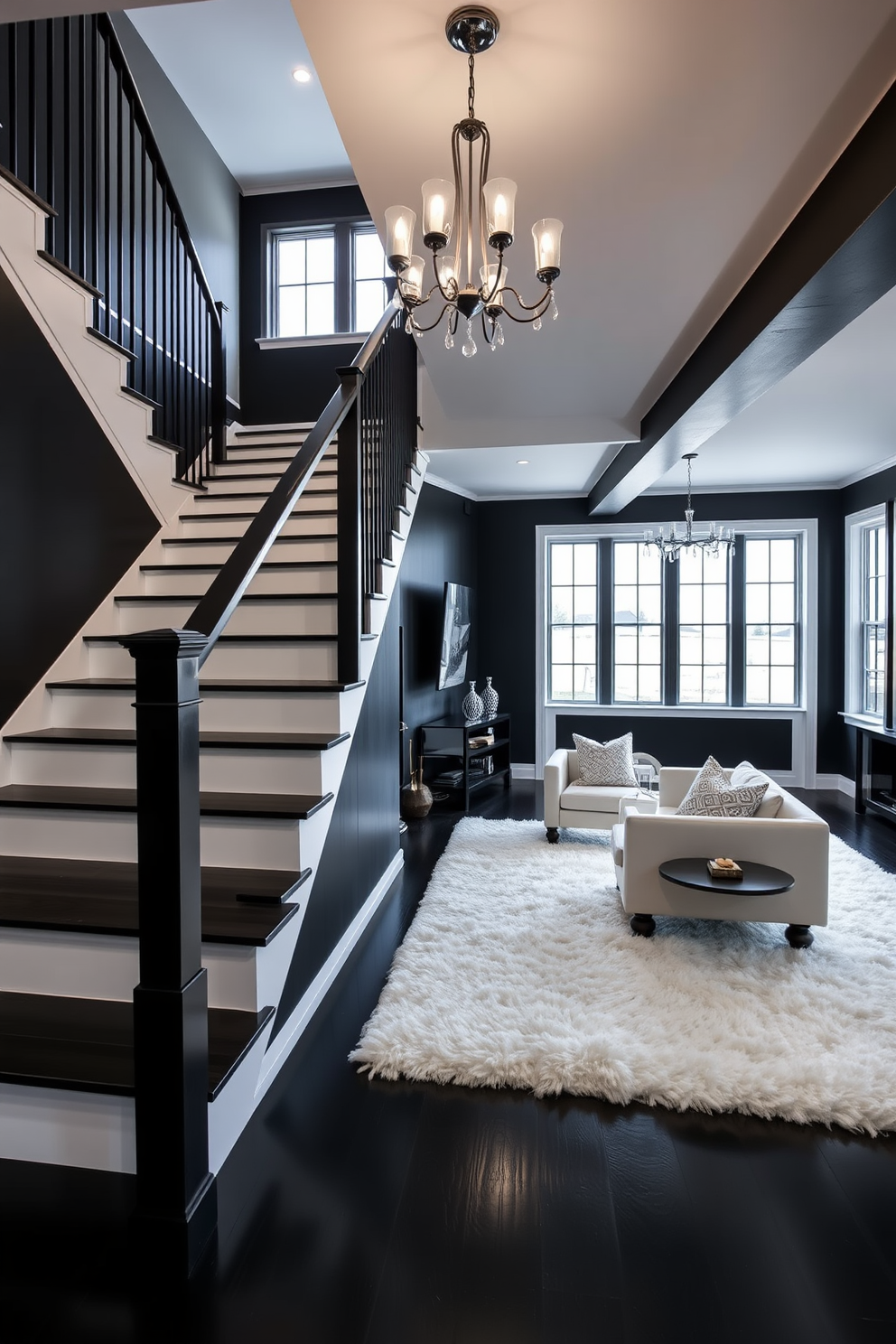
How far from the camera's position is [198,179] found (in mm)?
5590

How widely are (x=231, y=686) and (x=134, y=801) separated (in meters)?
0.63

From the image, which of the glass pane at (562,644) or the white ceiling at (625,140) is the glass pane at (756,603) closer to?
the glass pane at (562,644)

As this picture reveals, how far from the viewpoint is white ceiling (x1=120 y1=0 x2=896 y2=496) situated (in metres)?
1.86

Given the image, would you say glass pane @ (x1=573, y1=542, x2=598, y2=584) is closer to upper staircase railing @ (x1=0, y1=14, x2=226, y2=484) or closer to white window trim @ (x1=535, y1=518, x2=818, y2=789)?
→ white window trim @ (x1=535, y1=518, x2=818, y2=789)

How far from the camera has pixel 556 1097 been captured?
2.29 meters

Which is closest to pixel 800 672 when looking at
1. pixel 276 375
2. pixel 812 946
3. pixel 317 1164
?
pixel 812 946

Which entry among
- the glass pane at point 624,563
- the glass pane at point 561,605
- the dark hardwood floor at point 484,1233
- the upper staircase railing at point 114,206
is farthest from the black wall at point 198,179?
the dark hardwood floor at point 484,1233

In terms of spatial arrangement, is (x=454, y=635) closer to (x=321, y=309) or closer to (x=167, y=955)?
(x=321, y=309)

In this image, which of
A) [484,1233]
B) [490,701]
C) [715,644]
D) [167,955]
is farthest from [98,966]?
[715,644]

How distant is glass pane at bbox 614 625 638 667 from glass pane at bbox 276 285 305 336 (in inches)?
167

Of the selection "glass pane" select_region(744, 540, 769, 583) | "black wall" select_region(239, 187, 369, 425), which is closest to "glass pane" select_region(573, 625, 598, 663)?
"glass pane" select_region(744, 540, 769, 583)

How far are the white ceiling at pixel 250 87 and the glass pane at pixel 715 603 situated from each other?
5.00 meters

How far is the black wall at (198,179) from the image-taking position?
4.85 m

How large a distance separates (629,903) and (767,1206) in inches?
66.5
